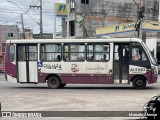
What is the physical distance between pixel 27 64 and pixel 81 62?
10.1 feet

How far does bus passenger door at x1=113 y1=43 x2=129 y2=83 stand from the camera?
16328 millimetres

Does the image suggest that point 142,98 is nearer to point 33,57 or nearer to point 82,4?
point 33,57

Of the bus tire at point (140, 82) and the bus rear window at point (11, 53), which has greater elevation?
the bus rear window at point (11, 53)

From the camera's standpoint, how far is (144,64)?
1614cm

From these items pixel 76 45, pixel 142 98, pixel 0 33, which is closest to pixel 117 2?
pixel 0 33

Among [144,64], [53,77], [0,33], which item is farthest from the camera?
[0,33]

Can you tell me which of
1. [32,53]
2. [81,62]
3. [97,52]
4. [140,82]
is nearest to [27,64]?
[32,53]

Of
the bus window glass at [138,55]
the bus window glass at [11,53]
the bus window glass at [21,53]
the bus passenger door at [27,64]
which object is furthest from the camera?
the bus window glass at [11,53]

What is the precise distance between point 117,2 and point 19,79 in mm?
38785

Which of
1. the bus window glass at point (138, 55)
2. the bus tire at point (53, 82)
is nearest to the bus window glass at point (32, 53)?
the bus tire at point (53, 82)

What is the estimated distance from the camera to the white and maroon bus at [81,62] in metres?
16.2

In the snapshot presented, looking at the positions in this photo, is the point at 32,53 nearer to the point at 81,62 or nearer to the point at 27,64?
the point at 27,64

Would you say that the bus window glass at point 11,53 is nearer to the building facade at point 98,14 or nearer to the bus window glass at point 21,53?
the bus window glass at point 21,53

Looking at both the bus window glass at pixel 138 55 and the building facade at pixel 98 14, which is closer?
the bus window glass at pixel 138 55
